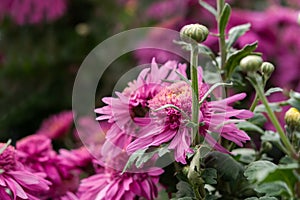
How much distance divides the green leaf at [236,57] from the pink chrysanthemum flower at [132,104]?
5cm

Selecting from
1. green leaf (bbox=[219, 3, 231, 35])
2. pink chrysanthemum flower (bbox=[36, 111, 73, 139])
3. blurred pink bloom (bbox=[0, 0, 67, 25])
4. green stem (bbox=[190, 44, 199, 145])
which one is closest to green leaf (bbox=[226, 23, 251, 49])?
green leaf (bbox=[219, 3, 231, 35])

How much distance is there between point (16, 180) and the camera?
557mm

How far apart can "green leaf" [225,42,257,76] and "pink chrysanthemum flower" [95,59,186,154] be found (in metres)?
0.05

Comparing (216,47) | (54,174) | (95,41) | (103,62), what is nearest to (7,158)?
(54,174)

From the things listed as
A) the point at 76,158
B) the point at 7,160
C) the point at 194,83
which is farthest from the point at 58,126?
the point at 194,83

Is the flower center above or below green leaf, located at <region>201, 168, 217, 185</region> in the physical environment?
above

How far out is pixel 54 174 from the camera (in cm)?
65

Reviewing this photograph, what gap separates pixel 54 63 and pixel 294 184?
108 cm

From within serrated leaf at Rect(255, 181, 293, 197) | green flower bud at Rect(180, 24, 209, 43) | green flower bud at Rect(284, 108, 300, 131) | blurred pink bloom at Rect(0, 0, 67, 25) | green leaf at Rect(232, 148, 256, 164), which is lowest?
green leaf at Rect(232, 148, 256, 164)

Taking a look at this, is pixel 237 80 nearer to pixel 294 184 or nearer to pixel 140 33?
pixel 294 184

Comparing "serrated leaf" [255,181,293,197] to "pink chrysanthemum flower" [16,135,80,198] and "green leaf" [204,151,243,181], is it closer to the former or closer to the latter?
"green leaf" [204,151,243,181]

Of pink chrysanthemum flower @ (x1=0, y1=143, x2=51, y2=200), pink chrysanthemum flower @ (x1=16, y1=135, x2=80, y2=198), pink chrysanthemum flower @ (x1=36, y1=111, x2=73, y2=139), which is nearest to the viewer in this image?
pink chrysanthemum flower @ (x1=0, y1=143, x2=51, y2=200)

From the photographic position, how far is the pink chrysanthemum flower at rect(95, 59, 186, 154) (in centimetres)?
55

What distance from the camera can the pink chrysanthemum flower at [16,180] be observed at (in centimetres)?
53
